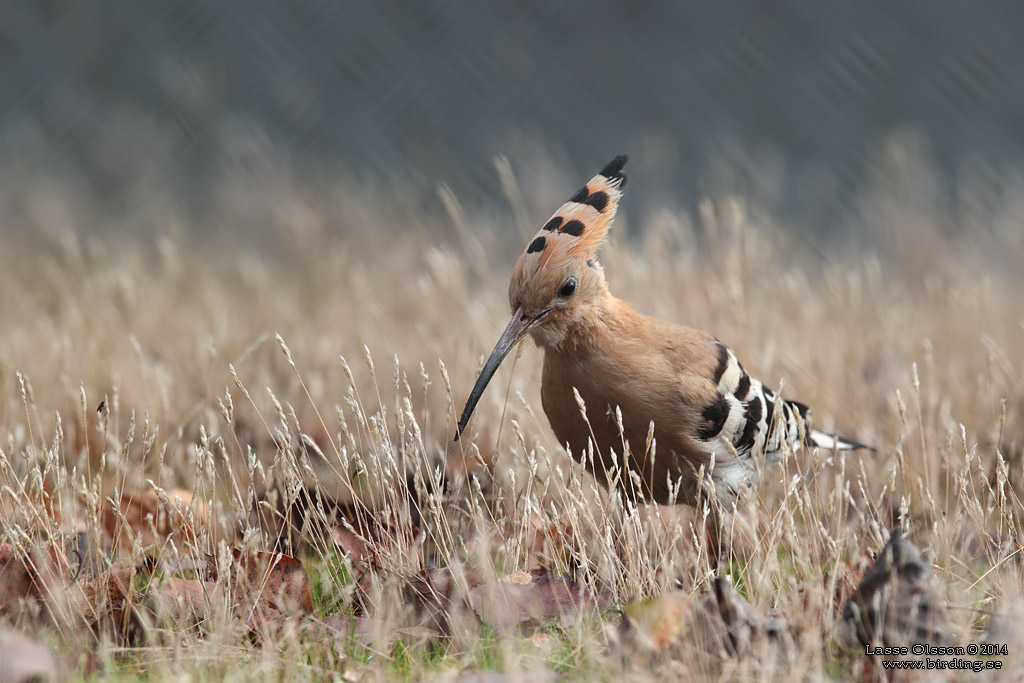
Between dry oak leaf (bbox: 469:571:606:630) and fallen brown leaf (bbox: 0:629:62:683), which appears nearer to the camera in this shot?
fallen brown leaf (bbox: 0:629:62:683)

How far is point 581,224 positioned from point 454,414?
52 centimetres

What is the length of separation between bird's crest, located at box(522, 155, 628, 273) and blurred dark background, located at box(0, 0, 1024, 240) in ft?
10.7

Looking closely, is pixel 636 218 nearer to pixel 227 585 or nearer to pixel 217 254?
pixel 217 254

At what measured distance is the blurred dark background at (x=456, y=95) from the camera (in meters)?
6.07

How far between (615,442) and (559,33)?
451 cm

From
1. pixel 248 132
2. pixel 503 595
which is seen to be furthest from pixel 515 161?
pixel 503 595

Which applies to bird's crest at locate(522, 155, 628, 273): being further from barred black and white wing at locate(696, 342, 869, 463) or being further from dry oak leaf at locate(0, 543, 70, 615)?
dry oak leaf at locate(0, 543, 70, 615)

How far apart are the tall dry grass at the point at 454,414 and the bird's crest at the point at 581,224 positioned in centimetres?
28

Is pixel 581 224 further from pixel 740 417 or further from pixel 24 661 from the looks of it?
pixel 24 661

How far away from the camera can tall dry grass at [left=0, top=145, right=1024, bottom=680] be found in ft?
6.40

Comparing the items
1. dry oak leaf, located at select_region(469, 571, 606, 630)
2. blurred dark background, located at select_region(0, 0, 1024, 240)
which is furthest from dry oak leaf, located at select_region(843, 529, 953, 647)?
blurred dark background, located at select_region(0, 0, 1024, 240)

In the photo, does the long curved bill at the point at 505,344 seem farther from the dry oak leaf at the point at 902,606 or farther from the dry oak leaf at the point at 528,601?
the dry oak leaf at the point at 902,606

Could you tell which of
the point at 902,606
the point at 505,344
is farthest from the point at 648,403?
the point at 902,606

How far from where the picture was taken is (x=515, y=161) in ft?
18.1
